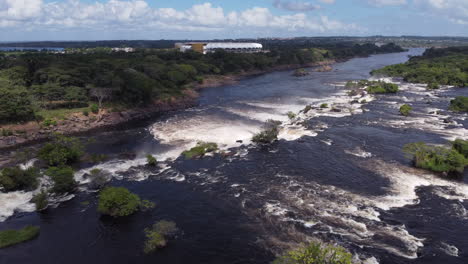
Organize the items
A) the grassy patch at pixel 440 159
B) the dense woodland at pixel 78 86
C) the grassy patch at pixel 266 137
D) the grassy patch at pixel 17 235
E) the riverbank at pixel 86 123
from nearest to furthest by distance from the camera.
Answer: the grassy patch at pixel 17 235 < the grassy patch at pixel 440 159 < the grassy patch at pixel 266 137 < the riverbank at pixel 86 123 < the dense woodland at pixel 78 86

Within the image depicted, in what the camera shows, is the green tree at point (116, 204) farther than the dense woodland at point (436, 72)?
No

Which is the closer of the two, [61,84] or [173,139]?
[173,139]

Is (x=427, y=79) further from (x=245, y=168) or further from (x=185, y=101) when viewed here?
(x=245, y=168)

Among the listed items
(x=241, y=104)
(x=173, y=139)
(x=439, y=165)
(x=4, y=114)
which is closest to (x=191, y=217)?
(x=173, y=139)

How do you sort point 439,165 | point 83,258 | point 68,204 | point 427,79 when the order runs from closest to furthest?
1. point 83,258
2. point 68,204
3. point 439,165
4. point 427,79

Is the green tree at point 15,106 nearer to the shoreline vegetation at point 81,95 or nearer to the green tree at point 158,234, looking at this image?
the shoreline vegetation at point 81,95

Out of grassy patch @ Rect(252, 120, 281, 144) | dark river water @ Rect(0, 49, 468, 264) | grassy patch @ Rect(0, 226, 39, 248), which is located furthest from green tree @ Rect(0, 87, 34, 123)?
grassy patch @ Rect(252, 120, 281, 144)

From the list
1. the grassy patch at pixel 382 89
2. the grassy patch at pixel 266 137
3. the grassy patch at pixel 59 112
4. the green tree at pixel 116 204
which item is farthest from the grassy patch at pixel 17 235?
the grassy patch at pixel 382 89
